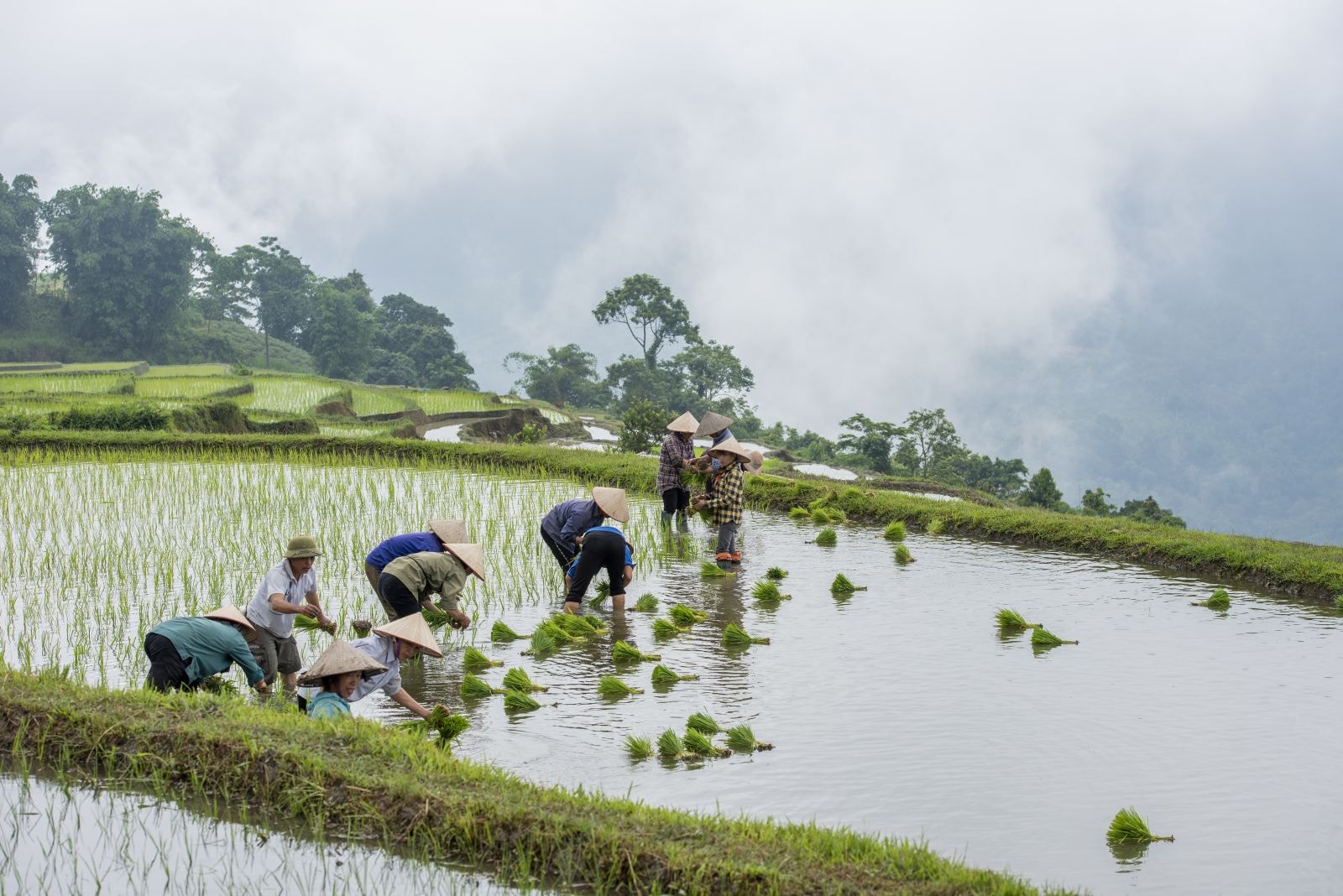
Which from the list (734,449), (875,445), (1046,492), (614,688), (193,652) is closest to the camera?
(193,652)

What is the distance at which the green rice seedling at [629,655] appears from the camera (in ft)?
22.9

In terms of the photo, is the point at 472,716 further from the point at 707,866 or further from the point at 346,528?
the point at 346,528

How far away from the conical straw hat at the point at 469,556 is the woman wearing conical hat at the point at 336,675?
1.49 meters

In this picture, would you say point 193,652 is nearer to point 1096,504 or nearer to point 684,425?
point 684,425

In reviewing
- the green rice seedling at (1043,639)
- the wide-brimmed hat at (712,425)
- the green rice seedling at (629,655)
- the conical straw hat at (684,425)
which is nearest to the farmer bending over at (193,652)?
the green rice seedling at (629,655)

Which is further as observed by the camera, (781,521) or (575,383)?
(575,383)

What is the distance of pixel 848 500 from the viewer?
13.5 m

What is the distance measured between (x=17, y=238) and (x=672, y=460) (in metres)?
52.3

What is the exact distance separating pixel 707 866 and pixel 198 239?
2263 inches

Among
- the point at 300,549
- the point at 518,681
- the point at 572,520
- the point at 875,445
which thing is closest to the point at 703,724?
the point at 518,681

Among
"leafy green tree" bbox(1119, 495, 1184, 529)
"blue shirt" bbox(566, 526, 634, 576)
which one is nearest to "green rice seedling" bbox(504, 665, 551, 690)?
"blue shirt" bbox(566, 526, 634, 576)

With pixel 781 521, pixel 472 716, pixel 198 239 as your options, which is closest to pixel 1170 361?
pixel 198 239

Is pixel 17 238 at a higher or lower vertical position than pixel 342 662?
higher

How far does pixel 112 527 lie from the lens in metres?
11.1
